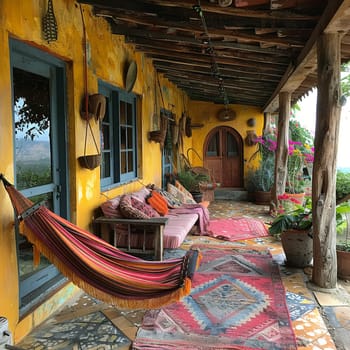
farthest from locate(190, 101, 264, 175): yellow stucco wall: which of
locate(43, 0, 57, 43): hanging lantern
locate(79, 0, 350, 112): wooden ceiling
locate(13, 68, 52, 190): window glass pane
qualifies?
locate(43, 0, 57, 43): hanging lantern

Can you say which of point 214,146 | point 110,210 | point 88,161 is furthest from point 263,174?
point 88,161

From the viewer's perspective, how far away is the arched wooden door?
912 cm

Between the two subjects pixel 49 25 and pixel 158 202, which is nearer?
pixel 49 25

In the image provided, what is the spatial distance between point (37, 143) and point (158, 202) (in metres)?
2.21

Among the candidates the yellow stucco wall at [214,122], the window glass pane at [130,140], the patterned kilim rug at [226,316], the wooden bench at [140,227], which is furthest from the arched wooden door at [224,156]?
the wooden bench at [140,227]

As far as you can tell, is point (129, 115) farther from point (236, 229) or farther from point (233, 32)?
point (236, 229)

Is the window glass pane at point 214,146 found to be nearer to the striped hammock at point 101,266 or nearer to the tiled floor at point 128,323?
the tiled floor at point 128,323

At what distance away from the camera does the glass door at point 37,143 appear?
97.0 inches

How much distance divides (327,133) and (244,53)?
1626 millimetres

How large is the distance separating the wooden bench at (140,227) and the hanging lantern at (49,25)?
1.69 meters

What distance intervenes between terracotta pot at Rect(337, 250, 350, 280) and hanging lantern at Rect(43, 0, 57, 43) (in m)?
3.08

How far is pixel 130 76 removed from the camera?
14.7 ft

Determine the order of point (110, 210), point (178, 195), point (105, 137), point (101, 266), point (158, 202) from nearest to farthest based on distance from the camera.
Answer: point (101, 266), point (110, 210), point (105, 137), point (158, 202), point (178, 195)

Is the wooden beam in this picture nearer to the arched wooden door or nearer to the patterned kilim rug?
the patterned kilim rug
